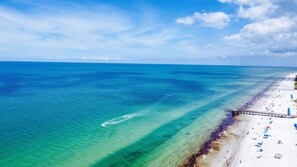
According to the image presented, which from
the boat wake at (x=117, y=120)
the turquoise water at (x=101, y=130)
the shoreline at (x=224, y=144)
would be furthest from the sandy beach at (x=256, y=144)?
the boat wake at (x=117, y=120)

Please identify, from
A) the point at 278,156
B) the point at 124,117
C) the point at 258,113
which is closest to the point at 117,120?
the point at 124,117

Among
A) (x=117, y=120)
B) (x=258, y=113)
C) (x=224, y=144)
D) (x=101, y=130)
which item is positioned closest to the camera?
(x=224, y=144)

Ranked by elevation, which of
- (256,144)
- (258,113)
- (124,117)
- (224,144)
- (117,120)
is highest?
(124,117)

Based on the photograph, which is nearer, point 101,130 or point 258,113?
point 101,130

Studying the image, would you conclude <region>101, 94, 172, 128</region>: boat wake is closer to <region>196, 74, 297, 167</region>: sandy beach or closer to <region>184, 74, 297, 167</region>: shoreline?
<region>184, 74, 297, 167</region>: shoreline

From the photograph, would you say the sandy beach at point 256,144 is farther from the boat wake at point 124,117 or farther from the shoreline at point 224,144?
the boat wake at point 124,117

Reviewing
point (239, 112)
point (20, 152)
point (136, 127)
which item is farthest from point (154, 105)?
point (20, 152)

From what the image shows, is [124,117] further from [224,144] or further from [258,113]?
[258,113]
